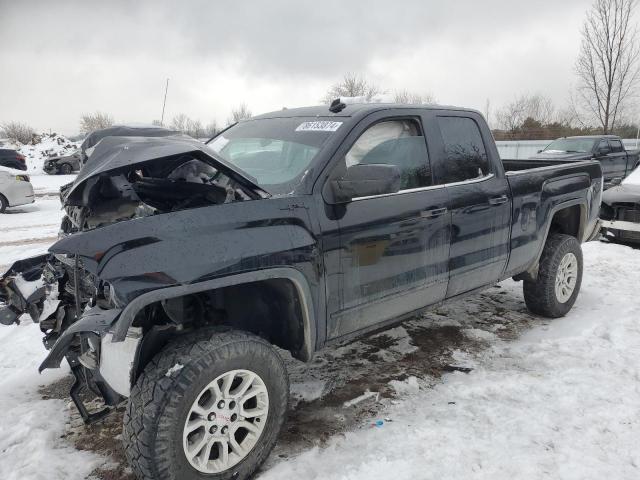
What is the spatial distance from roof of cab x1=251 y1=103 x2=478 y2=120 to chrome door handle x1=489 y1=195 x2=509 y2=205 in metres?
0.77

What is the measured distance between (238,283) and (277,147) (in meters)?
1.27

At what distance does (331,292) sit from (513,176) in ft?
7.29

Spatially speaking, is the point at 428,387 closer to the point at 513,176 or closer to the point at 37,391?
the point at 513,176

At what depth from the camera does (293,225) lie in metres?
2.59

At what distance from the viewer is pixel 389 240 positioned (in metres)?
2.99

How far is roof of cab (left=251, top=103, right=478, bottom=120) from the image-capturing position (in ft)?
10.4

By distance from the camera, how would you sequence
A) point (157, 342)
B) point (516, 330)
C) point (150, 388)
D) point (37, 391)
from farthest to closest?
1. point (516, 330)
2. point (37, 391)
3. point (157, 342)
4. point (150, 388)

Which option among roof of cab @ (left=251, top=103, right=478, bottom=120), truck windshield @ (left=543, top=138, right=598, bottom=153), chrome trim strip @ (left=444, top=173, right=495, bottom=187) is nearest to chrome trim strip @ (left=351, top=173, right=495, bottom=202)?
chrome trim strip @ (left=444, top=173, right=495, bottom=187)

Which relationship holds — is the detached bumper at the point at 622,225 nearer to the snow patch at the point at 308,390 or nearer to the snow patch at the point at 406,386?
the snow patch at the point at 406,386

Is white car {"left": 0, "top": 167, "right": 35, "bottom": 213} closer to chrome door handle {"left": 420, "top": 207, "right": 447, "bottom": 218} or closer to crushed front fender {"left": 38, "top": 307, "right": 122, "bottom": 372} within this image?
crushed front fender {"left": 38, "top": 307, "right": 122, "bottom": 372}

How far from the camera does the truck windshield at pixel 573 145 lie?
14.5 meters

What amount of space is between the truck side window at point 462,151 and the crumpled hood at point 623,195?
16.3 ft

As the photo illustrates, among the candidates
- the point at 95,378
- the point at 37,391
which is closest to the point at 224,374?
the point at 95,378

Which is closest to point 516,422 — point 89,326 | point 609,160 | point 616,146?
point 89,326
